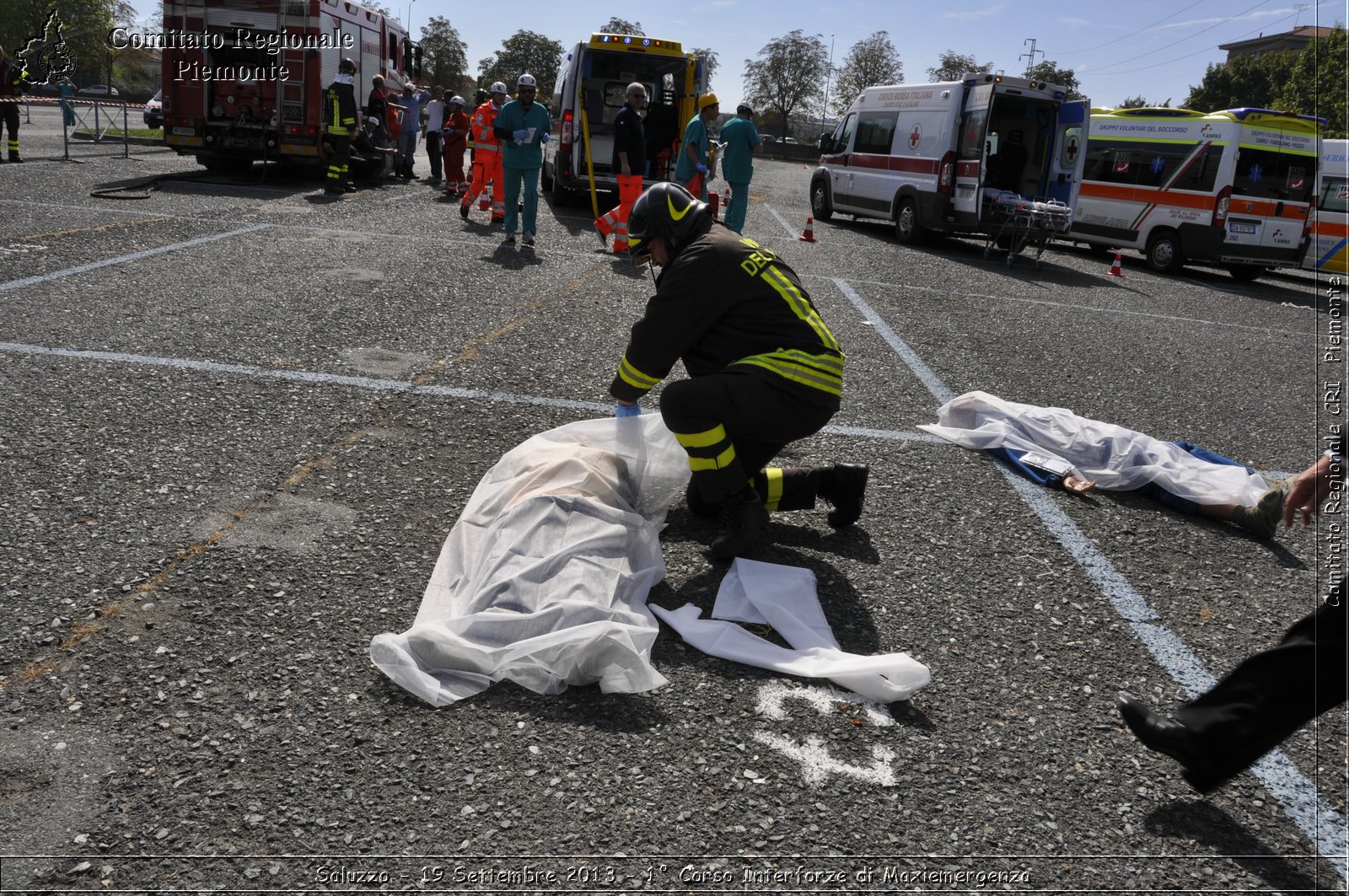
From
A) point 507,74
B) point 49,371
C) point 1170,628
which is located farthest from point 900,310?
point 507,74

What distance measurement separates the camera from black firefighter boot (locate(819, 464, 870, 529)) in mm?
4090

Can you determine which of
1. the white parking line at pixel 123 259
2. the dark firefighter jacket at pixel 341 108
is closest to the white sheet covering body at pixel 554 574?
the white parking line at pixel 123 259

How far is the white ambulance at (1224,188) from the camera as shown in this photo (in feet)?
50.6

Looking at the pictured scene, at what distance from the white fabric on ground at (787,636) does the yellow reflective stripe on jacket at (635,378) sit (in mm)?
787

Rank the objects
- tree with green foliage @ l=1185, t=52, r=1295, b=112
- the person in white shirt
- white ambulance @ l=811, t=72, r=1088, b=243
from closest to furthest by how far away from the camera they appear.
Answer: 1. white ambulance @ l=811, t=72, r=1088, b=243
2. the person in white shirt
3. tree with green foliage @ l=1185, t=52, r=1295, b=112

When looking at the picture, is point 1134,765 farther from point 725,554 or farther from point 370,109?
point 370,109

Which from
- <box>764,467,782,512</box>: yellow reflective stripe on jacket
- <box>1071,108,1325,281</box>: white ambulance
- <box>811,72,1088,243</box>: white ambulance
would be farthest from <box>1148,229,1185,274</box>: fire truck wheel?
<box>764,467,782,512</box>: yellow reflective stripe on jacket

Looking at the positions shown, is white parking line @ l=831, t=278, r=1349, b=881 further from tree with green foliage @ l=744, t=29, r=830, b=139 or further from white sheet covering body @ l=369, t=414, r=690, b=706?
tree with green foliage @ l=744, t=29, r=830, b=139

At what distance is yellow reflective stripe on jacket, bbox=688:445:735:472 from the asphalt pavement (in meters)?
0.37

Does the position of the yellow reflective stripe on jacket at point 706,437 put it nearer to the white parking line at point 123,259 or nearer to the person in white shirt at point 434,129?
the white parking line at point 123,259

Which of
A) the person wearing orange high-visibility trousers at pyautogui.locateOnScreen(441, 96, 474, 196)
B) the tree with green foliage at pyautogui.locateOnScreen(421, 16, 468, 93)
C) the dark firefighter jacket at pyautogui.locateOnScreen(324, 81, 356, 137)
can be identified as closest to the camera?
the dark firefighter jacket at pyautogui.locateOnScreen(324, 81, 356, 137)

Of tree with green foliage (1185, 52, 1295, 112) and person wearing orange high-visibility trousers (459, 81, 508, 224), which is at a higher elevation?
tree with green foliage (1185, 52, 1295, 112)

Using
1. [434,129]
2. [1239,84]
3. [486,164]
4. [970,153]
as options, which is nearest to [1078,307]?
[970,153]

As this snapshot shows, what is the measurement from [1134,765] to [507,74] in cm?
9118
